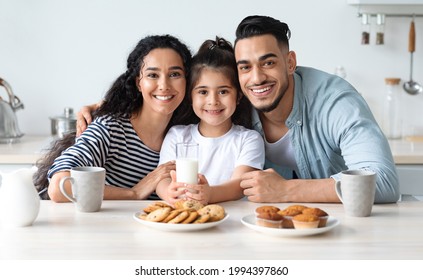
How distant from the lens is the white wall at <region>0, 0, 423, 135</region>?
3773 mm

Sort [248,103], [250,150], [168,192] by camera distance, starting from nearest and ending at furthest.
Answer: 1. [168,192]
2. [250,150]
3. [248,103]

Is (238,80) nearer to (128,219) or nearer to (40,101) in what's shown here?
(128,219)

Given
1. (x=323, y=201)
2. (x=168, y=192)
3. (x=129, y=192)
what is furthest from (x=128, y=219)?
(x=323, y=201)

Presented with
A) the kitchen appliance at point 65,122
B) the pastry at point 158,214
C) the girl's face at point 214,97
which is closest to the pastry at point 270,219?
the pastry at point 158,214

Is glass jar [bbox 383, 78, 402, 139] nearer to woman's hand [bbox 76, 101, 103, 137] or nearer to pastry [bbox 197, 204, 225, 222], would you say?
woman's hand [bbox 76, 101, 103, 137]

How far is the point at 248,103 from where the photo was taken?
2516 millimetres

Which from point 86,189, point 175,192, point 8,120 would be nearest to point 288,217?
point 175,192

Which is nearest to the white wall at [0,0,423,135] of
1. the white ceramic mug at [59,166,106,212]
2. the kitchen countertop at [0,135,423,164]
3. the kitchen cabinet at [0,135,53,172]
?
the kitchen countertop at [0,135,423,164]

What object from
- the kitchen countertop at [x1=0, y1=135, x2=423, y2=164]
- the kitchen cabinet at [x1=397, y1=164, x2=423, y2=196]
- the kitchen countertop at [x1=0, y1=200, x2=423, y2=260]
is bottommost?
the kitchen cabinet at [x1=397, y1=164, x2=423, y2=196]

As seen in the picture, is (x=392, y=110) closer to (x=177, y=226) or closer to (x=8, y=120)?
(x=8, y=120)

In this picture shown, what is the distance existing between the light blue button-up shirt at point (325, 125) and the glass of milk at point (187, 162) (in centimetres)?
54

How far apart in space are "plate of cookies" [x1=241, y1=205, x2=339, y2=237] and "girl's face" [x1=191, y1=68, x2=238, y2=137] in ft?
2.59

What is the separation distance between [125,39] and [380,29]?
1429mm

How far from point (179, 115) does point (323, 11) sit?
5.15ft
